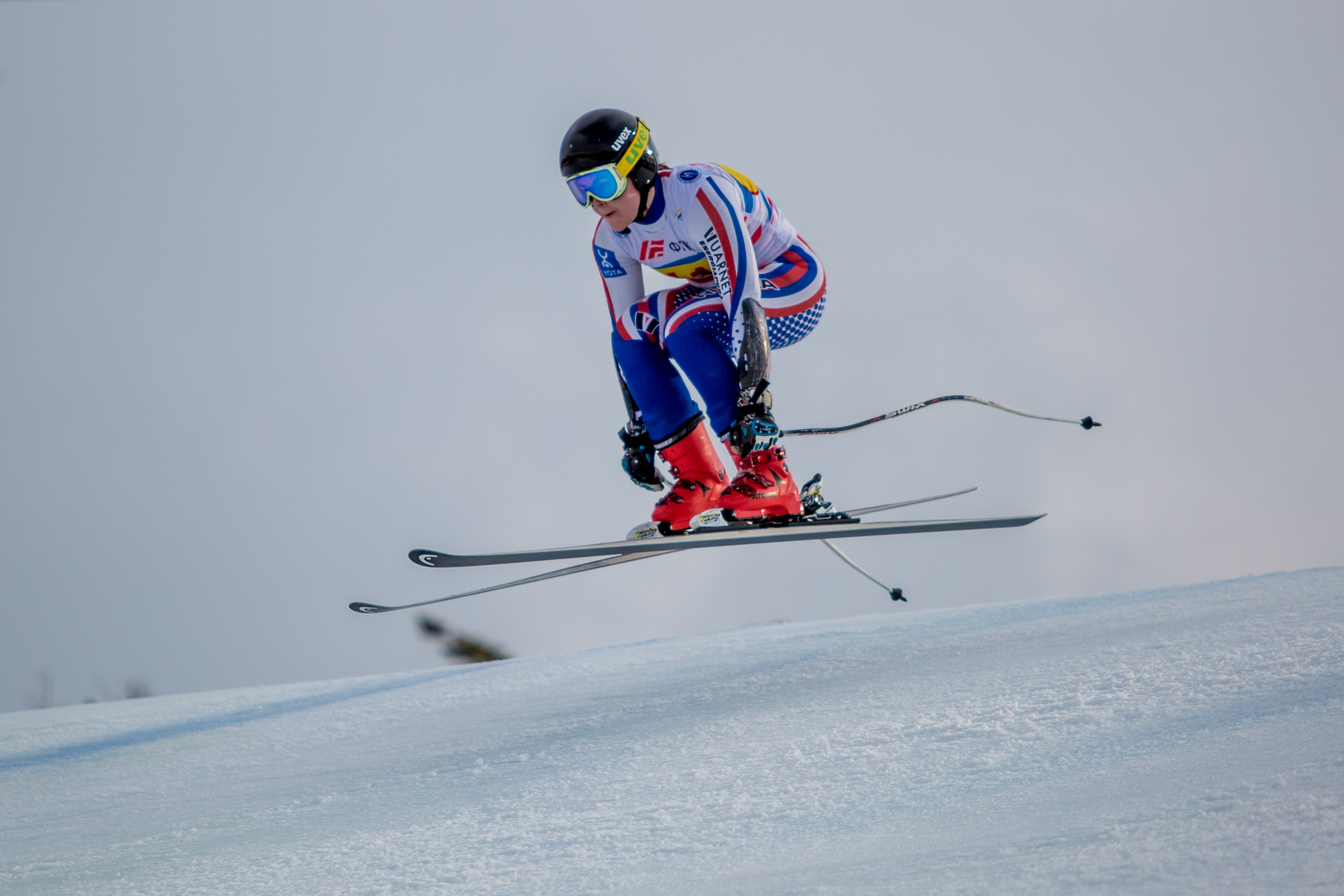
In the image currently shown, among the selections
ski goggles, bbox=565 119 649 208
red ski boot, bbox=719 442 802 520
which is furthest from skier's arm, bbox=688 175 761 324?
red ski boot, bbox=719 442 802 520

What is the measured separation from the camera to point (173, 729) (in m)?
3.71

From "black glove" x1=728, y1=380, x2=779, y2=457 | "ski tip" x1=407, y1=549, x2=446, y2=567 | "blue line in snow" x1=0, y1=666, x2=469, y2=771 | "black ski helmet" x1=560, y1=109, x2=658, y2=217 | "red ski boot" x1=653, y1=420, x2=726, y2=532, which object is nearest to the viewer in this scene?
"ski tip" x1=407, y1=549, x2=446, y2=567

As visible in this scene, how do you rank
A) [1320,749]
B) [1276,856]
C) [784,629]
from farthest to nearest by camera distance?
[784,629]
[1320,749]
[1276,856]

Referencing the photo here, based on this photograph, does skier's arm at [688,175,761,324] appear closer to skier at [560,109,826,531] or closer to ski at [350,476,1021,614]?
skier at [560,109,826,531]

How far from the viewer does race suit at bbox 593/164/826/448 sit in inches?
130

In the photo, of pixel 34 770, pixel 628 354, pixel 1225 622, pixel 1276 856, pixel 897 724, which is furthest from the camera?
pixel 628 354

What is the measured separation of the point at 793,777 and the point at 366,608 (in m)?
1.63

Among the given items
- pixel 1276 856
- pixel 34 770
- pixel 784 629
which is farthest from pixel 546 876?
pixel 784 629

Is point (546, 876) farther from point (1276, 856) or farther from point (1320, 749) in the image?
point (1320, 749)

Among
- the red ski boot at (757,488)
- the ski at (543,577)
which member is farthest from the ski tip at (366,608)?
the red ski boot at (757,488)

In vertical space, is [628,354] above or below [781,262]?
below

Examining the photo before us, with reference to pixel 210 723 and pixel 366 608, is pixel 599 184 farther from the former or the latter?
pixel 210 723

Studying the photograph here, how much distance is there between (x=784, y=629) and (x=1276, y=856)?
3.32m

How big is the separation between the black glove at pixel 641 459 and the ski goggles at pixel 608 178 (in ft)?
3.08
